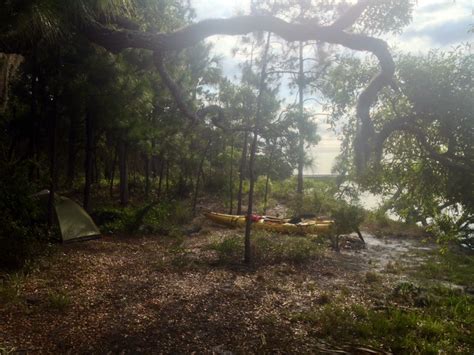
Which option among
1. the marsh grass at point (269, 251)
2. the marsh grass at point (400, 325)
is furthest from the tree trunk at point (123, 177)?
the marsh grass at point (400, 325)

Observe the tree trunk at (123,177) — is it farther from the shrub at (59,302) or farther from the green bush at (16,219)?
the shrub at (59,302)

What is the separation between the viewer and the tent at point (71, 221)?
12.0 m

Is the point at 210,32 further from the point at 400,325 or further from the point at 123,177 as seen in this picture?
the point at 123,177

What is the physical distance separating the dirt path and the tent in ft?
1.46

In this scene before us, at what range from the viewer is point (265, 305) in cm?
790

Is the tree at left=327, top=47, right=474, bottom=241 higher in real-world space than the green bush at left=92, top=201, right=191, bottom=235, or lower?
higher

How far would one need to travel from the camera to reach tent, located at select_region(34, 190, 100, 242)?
1195cm

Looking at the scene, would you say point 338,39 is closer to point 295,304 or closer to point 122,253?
point 295,304

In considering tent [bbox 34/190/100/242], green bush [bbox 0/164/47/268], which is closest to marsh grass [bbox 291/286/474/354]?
green bush [bbox 0/164/47/268]

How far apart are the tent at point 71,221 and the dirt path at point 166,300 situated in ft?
1.46

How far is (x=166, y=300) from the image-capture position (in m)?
7.80

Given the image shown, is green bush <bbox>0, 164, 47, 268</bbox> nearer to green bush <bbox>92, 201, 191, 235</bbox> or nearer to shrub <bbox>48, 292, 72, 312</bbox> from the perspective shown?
shrub <bbox>48, 292, 72, 312</bbox>

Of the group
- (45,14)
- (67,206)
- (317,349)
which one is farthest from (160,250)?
(45,14)

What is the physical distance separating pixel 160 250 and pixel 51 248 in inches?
130
